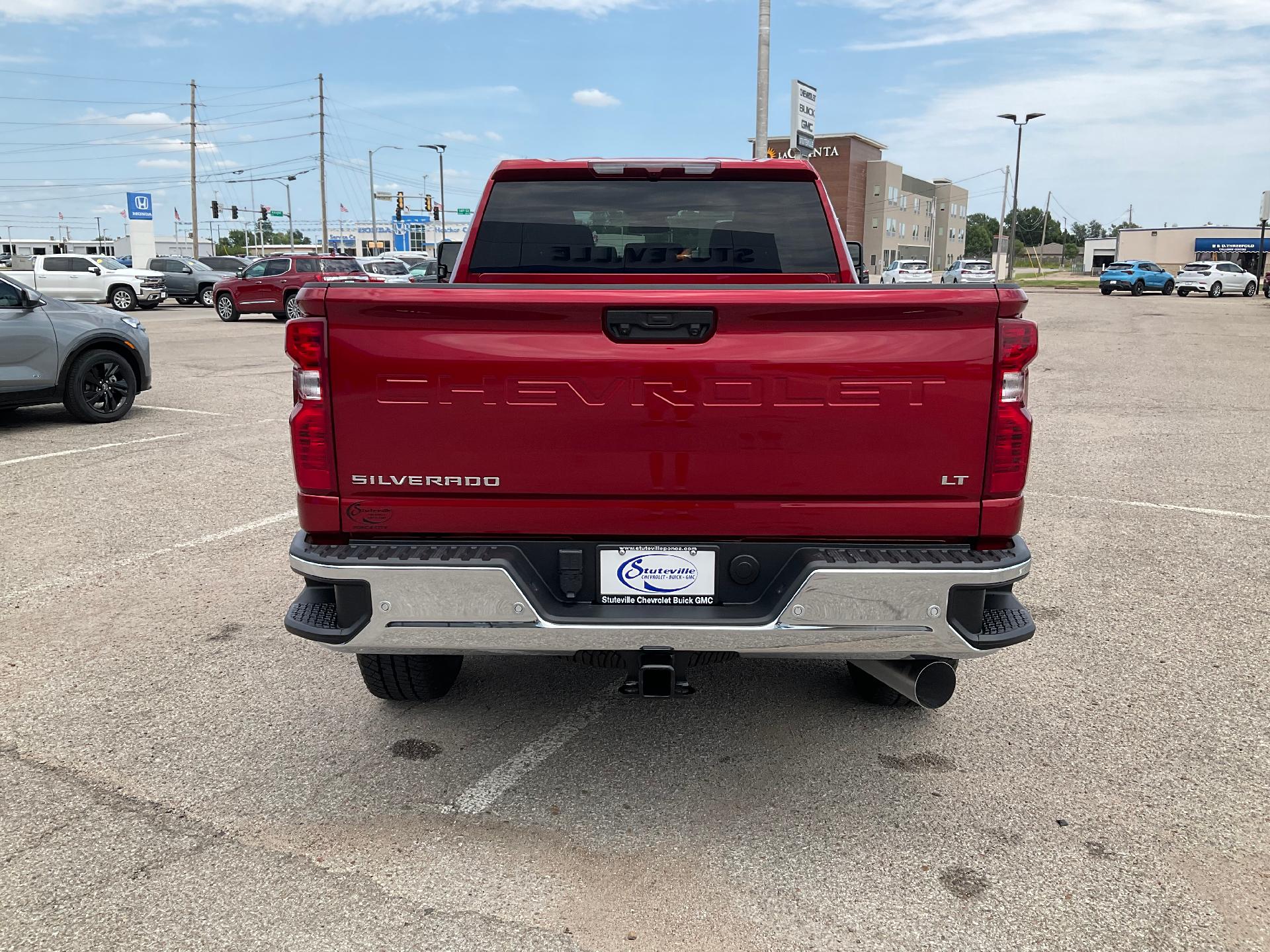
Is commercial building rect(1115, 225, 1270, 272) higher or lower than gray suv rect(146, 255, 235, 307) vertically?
higher

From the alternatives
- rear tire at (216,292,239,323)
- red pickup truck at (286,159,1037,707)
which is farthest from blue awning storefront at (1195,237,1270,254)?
red pickup truck at (286,159,1037,707)

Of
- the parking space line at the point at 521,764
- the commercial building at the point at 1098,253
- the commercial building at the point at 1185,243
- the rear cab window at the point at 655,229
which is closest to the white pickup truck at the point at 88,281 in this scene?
the rear cab window at the point at 655,229

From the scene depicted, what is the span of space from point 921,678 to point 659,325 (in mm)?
1440

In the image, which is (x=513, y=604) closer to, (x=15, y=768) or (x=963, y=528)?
(x=963, y=528)

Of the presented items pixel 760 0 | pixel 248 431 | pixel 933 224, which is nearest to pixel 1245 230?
pixel 933 224

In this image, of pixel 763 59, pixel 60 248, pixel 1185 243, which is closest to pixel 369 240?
pixel 60 248

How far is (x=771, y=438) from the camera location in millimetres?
2875

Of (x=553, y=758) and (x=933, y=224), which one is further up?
(x=933, y=224)

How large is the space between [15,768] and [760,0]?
63.8 ft

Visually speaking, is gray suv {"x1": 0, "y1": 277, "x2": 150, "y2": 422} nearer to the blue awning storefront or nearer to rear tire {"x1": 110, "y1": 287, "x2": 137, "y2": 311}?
rear tire {"x1": 110, "y1": 287, "x2": 137, "y2": 311}

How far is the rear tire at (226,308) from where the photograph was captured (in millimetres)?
28359

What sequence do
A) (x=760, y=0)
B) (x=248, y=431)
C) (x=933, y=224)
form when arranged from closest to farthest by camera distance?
(x=248, y=431) < (x=760, y=0) < (x=933, y=224)

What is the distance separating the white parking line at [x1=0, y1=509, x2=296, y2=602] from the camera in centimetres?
543

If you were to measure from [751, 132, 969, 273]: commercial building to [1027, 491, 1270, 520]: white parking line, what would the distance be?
285 feet
